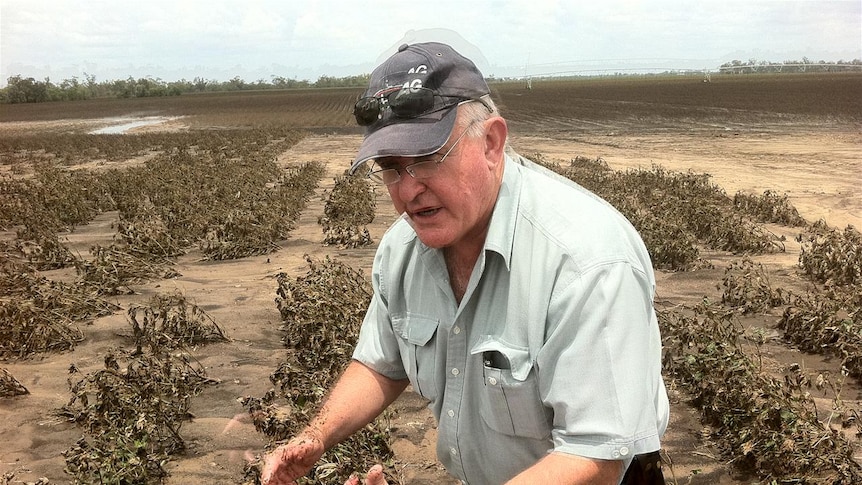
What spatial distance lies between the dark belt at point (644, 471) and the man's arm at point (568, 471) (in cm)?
18

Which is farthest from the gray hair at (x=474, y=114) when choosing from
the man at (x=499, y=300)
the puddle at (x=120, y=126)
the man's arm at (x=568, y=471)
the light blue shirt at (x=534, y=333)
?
the puddle at (x=120, y=126)

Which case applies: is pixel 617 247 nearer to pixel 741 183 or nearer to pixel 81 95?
pixel 741 183

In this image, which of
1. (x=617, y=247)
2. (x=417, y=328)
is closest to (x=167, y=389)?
(x=417, y=328)

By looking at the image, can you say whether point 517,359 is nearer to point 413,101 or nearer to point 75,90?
point 413,101

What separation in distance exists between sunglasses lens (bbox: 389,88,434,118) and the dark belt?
0.95 m

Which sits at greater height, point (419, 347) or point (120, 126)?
point (120, 126)

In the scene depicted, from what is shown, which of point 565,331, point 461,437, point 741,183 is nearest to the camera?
point 565,331

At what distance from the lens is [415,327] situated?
1858mm

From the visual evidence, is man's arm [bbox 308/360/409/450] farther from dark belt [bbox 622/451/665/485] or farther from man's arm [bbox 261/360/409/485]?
dark belt [bbox 622/451/665/485]

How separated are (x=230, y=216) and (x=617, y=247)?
22.4 feet

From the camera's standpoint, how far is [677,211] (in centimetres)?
830

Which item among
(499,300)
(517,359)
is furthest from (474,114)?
(517,359)

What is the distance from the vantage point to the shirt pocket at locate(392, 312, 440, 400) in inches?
71.9

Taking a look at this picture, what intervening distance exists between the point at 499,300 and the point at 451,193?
0.91 feet
